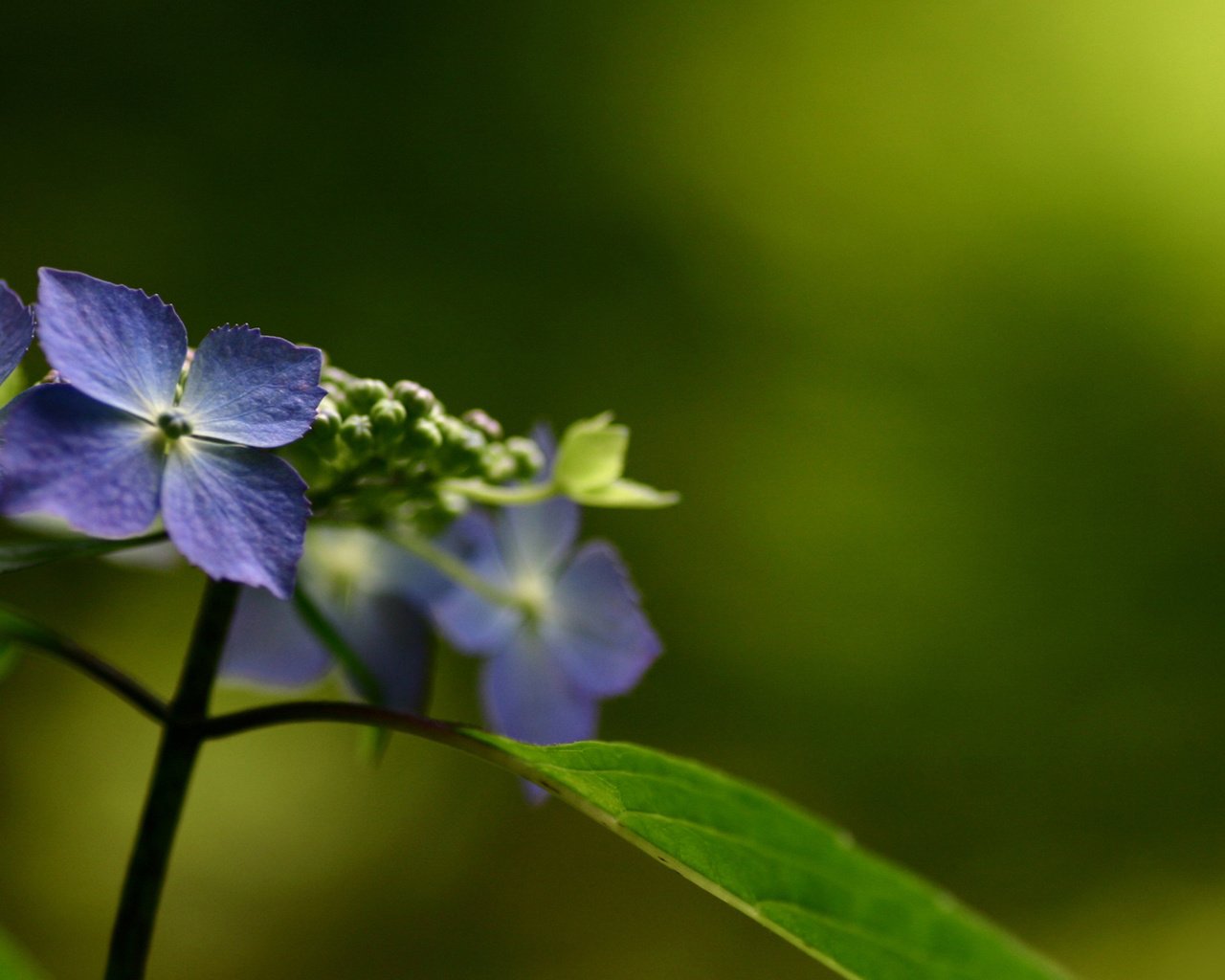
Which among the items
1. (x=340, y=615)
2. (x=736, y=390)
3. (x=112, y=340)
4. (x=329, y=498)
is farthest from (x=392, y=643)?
(x=736, y=390)

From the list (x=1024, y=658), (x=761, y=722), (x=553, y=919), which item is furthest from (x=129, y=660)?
(x=1024, y=658)

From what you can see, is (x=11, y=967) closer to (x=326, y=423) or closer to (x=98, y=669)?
(x=98, y=669)

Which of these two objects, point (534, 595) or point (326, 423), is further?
point (534, 595)

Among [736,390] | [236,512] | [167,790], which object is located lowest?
[167,790]

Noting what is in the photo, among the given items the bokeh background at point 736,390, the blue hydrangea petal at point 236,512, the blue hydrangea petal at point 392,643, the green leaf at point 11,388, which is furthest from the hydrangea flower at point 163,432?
the bokeh background at point 736,390

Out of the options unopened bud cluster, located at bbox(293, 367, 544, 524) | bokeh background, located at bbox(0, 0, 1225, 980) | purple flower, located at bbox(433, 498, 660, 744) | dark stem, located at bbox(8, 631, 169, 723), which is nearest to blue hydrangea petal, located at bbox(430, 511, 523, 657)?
purple flower, located at bbox(433, 498, 660, 744)

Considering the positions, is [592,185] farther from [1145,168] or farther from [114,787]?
[114,787]

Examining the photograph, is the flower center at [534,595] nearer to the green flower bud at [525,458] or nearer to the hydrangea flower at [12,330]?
the green flower bud at [525,458]
